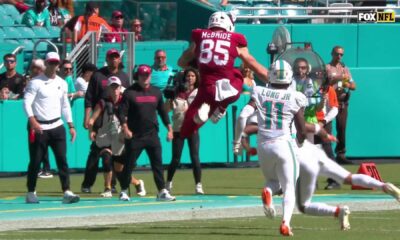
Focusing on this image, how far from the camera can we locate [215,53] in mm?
13969

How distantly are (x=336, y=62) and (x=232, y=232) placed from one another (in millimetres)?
10174

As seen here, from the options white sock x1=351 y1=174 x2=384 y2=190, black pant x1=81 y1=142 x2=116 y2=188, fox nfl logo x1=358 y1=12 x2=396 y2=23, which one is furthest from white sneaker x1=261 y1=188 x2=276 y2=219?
fox nfl logo x1=358 y1=12 x2=396 y2=23

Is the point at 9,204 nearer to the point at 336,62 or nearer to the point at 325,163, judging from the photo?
the point at 325,163

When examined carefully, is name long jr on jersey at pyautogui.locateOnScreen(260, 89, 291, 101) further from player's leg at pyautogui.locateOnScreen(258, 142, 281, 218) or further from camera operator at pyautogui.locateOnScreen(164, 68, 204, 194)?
camera operator at pyautogui.locateOnScreen(164, 68, 204, 194)

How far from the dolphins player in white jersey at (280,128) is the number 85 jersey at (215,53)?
1242mm

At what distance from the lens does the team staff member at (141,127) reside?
1720 cm

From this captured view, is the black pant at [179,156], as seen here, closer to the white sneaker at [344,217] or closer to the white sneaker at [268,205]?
the white sneaker at [344,217]

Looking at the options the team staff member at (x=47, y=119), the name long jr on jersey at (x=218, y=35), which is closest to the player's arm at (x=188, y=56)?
the name long jr on jersey at (x=218, y=35)

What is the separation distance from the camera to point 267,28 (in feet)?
89.9

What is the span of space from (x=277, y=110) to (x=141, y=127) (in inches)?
191

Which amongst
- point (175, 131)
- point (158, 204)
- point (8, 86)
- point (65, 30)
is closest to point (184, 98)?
point (175, 131)

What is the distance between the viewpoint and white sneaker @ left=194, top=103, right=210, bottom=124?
14031 millimetres

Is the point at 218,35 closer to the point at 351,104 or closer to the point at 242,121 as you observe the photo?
the point at 242,121

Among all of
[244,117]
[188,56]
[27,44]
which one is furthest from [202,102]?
[27,44]
